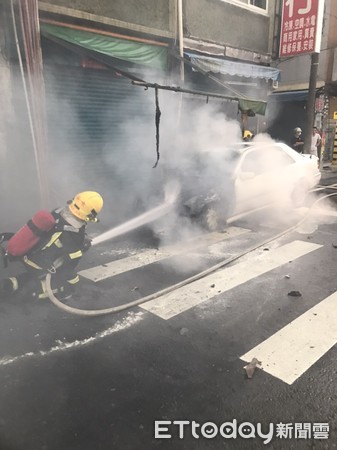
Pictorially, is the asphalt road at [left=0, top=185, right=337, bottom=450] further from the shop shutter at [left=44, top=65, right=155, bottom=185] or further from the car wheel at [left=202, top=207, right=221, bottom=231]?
the shop shutter at [left=44, top=65, right=155, bottom=185]

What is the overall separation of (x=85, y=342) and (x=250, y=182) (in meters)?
4.79

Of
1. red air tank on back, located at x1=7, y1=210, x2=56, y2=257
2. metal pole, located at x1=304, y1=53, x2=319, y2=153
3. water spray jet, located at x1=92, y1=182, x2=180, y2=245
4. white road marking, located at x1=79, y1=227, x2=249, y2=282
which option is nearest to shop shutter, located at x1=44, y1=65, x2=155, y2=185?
water spray jet, located at x1=92, y1=182, x2=180, y2=245

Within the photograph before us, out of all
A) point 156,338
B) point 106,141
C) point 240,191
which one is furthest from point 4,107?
point 156,338

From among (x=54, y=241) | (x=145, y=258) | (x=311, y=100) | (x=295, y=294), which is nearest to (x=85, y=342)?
(x=54, y=241)

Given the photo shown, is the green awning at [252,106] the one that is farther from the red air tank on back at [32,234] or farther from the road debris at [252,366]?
the road debris at [252,366]

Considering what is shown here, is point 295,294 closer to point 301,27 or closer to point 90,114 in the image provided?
point 90,114

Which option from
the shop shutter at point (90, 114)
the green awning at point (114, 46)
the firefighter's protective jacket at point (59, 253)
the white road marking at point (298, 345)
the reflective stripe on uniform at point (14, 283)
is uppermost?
the green awning at point (114, 46)

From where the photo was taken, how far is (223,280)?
4727mm

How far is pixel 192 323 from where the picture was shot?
3672 millimetres

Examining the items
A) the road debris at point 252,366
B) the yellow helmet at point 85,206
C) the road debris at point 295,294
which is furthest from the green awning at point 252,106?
the road debris at point 252,366

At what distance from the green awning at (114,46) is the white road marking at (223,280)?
5.24 meters

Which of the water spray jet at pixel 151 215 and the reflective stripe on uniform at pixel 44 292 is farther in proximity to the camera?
the water spray jet at pixel 151 215

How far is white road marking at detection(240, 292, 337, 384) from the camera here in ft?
9.80

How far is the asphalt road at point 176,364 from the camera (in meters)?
2.38
